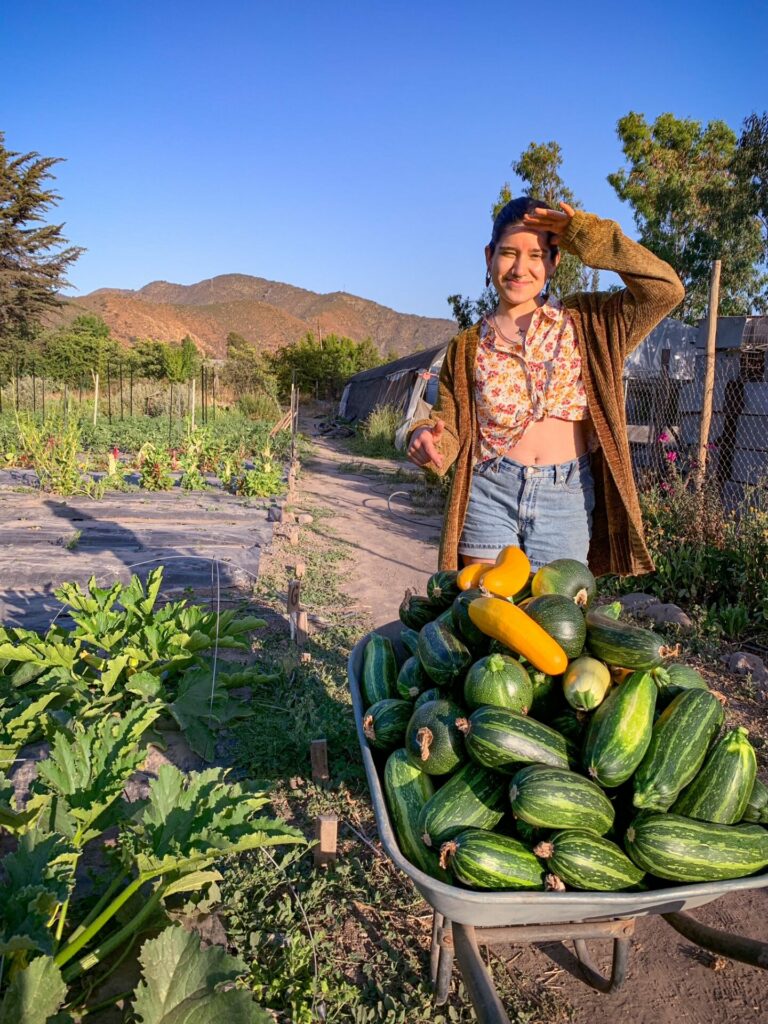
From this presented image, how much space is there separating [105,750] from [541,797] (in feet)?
5.24

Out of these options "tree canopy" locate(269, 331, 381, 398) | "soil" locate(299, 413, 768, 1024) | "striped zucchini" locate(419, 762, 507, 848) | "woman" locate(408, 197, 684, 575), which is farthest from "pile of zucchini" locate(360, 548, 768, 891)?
"tree canopy" locate(269, 331, 381, 398)

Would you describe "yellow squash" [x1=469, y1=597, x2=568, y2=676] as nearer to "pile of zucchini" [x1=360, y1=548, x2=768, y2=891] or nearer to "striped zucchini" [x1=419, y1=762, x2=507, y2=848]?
"pile of zucchini" [x1=360, y1=548, x2=768, y2=891]

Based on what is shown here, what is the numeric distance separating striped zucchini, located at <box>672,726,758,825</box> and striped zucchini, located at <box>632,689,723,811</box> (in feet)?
0.07

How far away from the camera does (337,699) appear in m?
4.04

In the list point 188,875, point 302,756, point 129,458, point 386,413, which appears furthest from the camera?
point 386,413

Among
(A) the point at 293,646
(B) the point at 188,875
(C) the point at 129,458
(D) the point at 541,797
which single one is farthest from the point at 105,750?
(C) the point at 129,458

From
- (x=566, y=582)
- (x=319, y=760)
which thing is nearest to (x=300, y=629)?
(x=319, y=760)

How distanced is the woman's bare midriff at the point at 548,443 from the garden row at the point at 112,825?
5.20ft

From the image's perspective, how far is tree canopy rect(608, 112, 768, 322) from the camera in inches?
914

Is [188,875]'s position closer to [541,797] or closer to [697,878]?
[541,797]

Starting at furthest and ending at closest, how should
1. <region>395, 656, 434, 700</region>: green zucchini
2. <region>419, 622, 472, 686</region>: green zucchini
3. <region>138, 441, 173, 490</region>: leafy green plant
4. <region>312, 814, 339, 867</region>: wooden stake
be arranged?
<region>138, 441, 173, 490</region>: leafy green plant
<region>312, 814, 339, 867</region>: wooden stake
<region>395, 656, 434, 700</region>: green zucchini
<region>419, 622, 472, 686</region>: green zucchini

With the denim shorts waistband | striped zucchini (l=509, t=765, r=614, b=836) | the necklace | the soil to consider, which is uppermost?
the necklace

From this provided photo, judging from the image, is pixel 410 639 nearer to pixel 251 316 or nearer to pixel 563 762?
pixel 563 762

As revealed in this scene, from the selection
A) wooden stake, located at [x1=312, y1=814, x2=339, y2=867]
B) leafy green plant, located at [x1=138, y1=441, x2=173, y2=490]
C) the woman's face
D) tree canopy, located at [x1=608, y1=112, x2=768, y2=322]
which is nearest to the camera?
the woman's face
